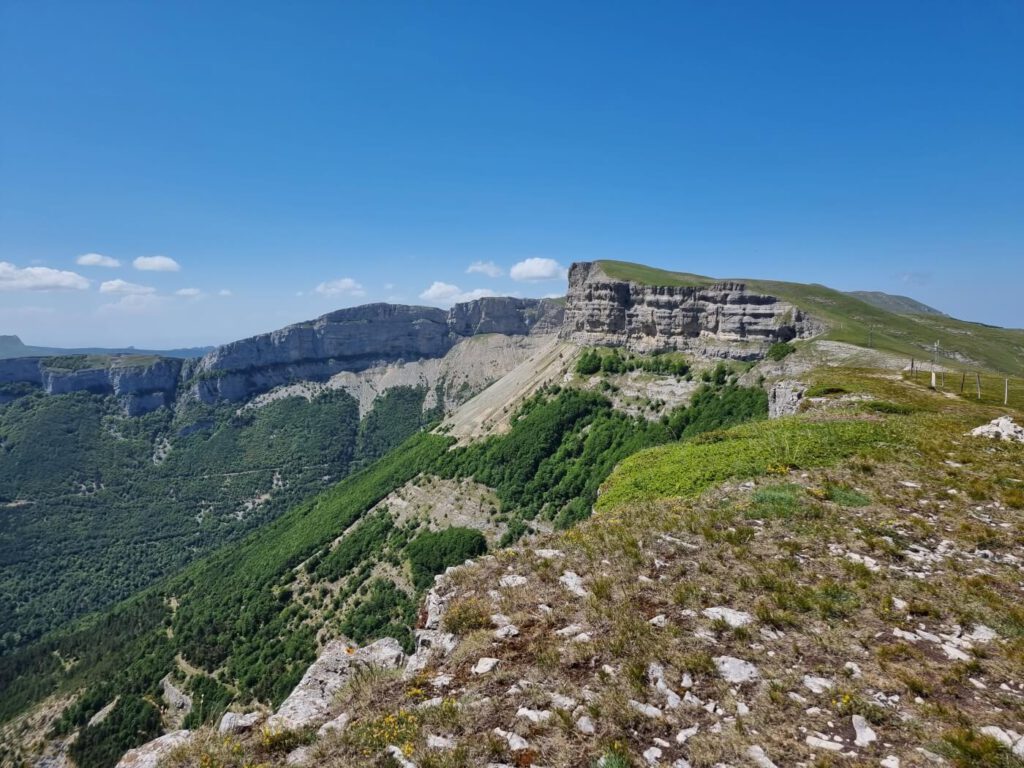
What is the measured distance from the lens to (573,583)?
409 inches

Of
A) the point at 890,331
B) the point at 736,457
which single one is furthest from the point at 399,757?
the point at 890,331

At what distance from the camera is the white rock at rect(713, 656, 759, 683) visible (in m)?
6.89

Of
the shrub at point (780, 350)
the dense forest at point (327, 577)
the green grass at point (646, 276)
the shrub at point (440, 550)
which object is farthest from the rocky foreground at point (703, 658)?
the green grass at point (646, 276)

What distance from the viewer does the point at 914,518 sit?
12102 mm

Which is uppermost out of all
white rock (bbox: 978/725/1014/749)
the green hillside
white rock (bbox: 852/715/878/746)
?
the green hillside

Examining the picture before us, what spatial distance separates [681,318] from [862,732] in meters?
93.9

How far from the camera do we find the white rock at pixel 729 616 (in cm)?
826

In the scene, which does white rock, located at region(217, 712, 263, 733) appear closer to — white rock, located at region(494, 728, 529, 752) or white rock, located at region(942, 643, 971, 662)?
white rock, located at region(494, 728, 529, 752)

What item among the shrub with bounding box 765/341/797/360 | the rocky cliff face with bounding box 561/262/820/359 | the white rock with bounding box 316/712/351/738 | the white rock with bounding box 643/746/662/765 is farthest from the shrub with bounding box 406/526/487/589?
the white rock with bounding box 643/746/662/765

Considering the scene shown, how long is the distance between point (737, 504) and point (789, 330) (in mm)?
75272

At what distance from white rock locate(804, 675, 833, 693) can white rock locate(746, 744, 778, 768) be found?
1.51 m

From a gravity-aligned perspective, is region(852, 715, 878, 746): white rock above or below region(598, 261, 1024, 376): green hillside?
below

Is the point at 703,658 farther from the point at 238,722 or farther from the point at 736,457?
the point at 736,457

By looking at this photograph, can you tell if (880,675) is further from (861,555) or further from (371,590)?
(371,590)
